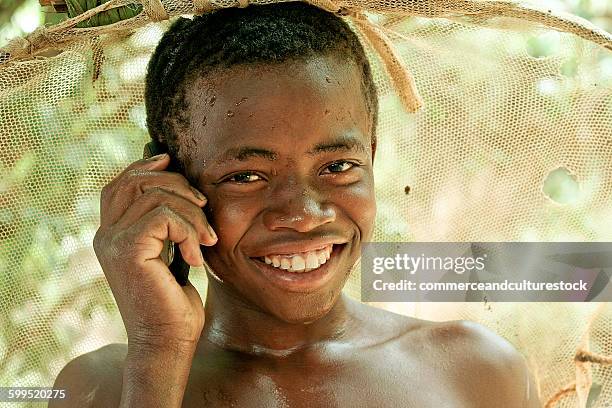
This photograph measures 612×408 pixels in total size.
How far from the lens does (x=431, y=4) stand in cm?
129

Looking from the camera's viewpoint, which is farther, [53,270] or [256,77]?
[53,270]

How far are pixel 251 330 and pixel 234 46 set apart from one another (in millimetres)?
408

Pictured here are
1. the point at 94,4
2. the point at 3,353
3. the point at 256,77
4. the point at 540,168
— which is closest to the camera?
the point at 256,77

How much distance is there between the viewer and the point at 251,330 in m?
1.38

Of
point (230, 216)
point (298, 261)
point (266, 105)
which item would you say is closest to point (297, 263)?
point (298, 261)

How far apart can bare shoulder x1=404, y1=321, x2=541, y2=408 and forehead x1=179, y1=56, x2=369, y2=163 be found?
15.9 inches

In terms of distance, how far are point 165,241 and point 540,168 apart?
65 cm

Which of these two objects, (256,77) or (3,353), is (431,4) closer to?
(256,77)

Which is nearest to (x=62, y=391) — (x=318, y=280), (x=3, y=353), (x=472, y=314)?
(x=3, y=353)

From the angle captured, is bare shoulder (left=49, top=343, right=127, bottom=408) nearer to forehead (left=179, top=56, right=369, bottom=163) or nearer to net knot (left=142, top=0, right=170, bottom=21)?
forehead (left=179, top=56, right=369, bottom=163)

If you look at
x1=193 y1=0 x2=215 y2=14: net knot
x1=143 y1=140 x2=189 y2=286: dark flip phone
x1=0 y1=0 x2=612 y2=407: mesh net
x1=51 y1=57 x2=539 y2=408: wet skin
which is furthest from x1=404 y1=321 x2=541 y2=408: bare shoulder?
x1=193 y1=0 x2=215 y2=14: net knot

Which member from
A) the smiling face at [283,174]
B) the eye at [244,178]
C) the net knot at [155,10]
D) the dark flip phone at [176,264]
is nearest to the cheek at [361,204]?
the smiling face at [283,174]

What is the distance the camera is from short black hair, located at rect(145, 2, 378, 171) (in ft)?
4.01

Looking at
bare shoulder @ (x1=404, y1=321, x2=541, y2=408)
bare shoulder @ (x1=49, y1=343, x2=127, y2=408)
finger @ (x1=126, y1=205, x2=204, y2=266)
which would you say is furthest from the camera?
bare shoulder @ (x1=404, y1=321, x2=541, y2=408)
